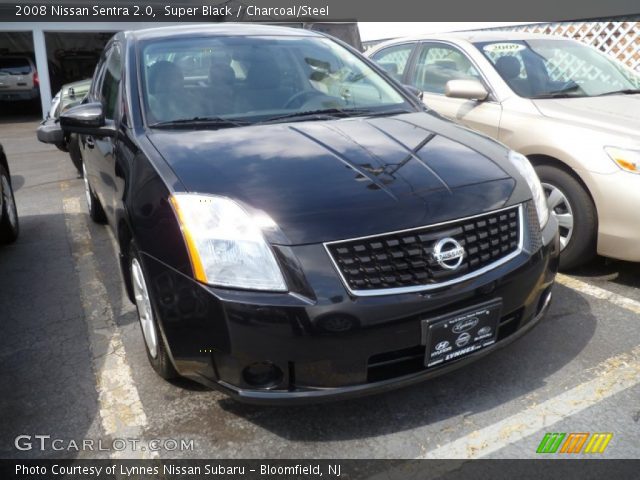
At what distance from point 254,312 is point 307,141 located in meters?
0.95

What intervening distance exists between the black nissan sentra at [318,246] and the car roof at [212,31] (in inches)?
23.0

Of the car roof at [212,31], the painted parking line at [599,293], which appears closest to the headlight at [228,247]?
the car roof at [212,31]

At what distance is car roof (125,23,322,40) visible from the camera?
130 inches

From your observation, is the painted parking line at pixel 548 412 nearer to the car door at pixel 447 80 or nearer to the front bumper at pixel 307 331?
the front bumper at pixel 307 331

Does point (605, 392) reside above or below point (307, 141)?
below

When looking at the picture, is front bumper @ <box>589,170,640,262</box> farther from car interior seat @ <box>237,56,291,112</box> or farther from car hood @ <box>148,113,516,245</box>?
car interior seat @ <box>237,56,291,112</box>

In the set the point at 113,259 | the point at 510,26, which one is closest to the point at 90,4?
the point at 510,26

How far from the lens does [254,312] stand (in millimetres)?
1895

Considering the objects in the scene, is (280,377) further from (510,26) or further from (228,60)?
(510,26)

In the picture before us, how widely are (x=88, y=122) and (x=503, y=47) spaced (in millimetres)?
3219

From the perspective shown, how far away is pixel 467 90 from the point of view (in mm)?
4094

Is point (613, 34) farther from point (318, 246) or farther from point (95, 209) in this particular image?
point (318, 246)

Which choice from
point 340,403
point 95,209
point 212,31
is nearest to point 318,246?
point 340,403

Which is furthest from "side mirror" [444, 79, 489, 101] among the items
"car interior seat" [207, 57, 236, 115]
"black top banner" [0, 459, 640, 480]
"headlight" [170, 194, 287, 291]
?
"black top banner" [0, 459, 640, 480]
